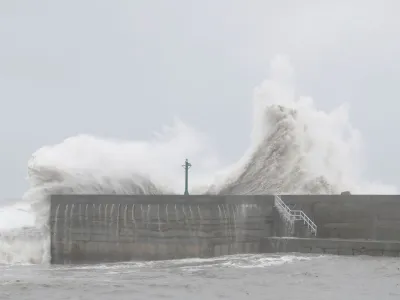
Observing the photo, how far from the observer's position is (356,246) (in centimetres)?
1689

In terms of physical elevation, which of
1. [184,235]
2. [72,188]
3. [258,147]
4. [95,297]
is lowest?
[95,297]

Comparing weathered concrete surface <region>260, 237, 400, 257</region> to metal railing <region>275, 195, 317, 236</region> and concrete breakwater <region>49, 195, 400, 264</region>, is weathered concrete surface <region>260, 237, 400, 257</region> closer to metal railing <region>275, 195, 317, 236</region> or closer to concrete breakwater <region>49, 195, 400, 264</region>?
concrete breakwater <region>49, 195, 400, 264</region>

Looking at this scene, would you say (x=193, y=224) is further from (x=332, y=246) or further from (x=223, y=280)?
(x=223, y=280)

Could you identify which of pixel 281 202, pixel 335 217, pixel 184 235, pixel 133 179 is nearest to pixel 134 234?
pixel 184 235

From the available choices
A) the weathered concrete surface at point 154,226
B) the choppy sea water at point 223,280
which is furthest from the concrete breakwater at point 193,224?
the choppy sea water at point 223,280

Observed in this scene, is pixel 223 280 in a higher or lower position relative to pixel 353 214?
lower

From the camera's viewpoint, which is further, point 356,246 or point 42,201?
point 42,201

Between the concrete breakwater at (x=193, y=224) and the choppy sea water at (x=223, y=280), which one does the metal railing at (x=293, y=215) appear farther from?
the choppy sea water at (x=223, y=280)

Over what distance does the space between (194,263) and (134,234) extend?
8.77ft

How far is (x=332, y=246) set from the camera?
56.2 ft

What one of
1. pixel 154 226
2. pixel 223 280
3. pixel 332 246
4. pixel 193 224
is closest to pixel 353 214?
pixel 332 246

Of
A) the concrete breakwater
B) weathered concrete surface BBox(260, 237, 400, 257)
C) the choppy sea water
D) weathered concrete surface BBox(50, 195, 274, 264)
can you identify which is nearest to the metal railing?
the concrete breakwater

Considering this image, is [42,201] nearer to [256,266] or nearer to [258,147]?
[256,266]

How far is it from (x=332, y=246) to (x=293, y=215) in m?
1.93
